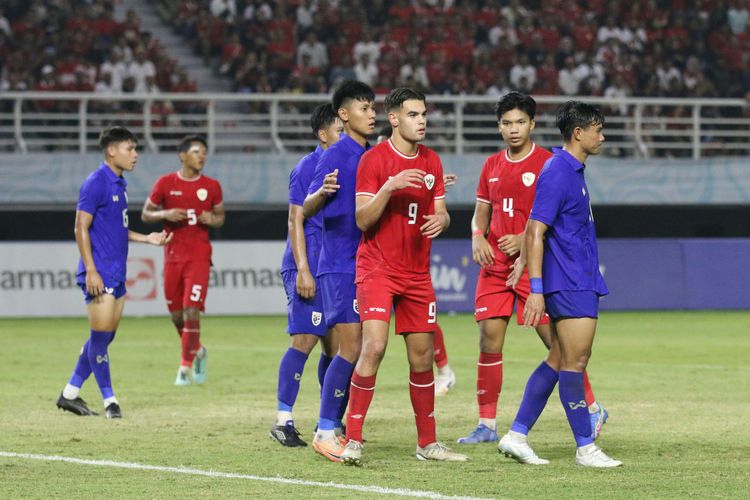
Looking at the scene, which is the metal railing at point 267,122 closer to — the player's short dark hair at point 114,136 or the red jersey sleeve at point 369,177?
the player's short dark hair at point 114,136

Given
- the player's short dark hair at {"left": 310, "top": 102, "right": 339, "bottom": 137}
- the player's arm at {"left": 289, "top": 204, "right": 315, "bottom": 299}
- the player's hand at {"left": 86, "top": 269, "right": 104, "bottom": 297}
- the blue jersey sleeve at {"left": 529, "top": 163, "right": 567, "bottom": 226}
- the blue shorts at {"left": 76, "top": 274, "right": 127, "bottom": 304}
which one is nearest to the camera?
the blue jersey sleeve at {"left": 529, "top": 163, "right": 567, "bottom": 226}

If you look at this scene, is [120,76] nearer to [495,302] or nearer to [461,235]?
[461,235]

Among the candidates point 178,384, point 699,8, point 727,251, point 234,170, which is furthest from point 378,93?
point 178,384

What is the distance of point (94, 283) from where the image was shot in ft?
35.3

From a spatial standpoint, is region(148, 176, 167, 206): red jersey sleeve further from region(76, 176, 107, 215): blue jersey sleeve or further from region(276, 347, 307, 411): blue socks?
region(276, 347, 307, 411): blue socks

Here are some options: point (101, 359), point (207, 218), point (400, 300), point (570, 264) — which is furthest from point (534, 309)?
point (207, 218)

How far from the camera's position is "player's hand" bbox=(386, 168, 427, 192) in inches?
307

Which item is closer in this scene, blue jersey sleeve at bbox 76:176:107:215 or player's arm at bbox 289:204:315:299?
player's arm at bbox 289:204:315:299

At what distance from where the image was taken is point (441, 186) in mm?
8320

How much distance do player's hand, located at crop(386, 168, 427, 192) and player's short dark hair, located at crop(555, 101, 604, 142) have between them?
37.6 inches

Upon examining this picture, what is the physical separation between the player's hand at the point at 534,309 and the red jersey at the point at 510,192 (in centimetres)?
158

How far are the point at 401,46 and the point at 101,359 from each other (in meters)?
18.6

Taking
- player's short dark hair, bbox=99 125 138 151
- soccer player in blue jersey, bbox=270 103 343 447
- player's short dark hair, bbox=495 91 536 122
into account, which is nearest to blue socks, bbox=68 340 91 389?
player's short dark hair, bbox=99 125 138 151

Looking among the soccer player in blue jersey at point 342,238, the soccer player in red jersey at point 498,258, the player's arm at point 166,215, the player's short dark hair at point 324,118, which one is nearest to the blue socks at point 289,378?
the soccer player in blue jersey at point 342,238
